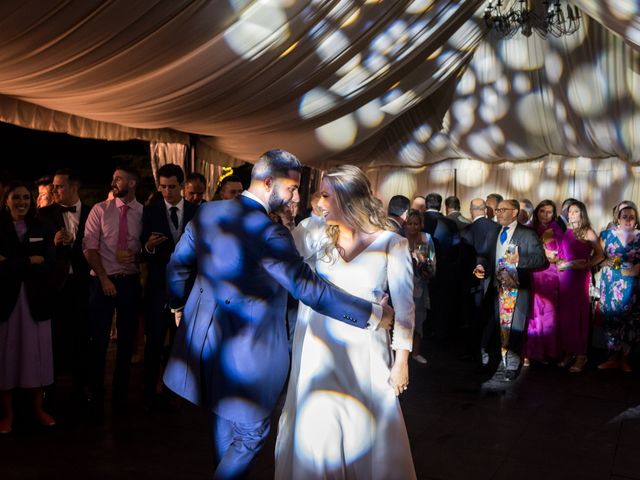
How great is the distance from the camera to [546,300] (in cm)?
610

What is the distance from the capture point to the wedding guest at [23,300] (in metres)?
3.76

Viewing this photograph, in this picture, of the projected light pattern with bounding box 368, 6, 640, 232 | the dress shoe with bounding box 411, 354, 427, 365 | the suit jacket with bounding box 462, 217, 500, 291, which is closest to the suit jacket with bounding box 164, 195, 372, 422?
the suit jacket with bounding box 462, 217, 500, 291

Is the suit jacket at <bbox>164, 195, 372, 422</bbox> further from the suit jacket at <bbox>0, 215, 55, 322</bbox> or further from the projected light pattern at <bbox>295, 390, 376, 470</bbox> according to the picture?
the suit jacket at <bbox>0, 215, 55, 322</bbox>

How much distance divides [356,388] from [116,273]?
2251 mm

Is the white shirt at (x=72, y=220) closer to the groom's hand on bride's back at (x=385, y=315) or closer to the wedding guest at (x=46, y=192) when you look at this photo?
the wedding guest at (x=46, y=192)

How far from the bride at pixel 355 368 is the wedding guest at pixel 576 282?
393 centimetres

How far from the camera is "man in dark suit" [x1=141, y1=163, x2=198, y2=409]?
13.9 ft

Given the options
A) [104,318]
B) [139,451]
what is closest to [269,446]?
[139,451]

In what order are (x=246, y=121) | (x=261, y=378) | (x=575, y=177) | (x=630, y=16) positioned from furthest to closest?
(x=575, y=177), (x=246, y=121), (x=630, y=16), (x=261, y=378)

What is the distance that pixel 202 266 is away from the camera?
Answer: 2529mm

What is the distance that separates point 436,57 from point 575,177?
293 centimetres

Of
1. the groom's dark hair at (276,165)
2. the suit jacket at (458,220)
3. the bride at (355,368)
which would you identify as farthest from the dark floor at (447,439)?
the suit jacket at (458,220)

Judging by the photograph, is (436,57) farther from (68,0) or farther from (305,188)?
(68,0)

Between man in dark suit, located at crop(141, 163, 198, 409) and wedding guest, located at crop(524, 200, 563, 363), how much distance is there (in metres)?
3.35
